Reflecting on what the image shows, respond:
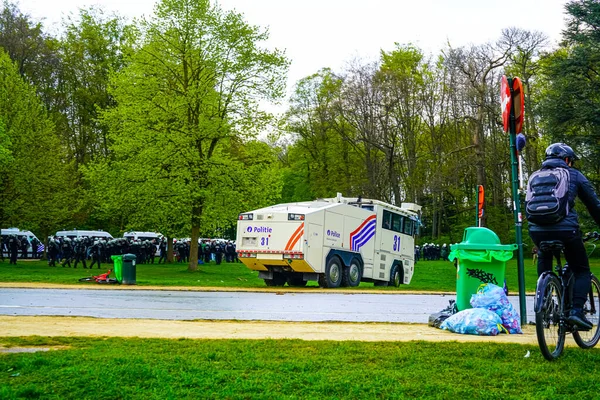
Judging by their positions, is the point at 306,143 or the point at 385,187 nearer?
the point at 385,187

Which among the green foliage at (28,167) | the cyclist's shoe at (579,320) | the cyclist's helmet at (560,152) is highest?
the green foliage at (28,167)

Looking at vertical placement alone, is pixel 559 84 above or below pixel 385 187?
above

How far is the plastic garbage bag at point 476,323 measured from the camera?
919 centimetres

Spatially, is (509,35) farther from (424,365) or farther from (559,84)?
(424,365)

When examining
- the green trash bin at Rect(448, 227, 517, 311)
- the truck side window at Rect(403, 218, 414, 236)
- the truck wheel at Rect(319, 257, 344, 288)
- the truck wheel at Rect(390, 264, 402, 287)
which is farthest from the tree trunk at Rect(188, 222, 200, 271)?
the green trash bin at Rect(448, 227, 517, 311)

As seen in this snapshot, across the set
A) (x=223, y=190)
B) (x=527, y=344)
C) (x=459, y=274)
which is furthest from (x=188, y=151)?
(x=527, y=344)

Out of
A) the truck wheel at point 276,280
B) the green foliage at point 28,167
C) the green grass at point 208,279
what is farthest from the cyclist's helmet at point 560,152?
the green foliage at point 28,167

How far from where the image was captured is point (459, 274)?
1021 cm

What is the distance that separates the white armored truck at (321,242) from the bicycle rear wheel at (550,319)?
16310 mm

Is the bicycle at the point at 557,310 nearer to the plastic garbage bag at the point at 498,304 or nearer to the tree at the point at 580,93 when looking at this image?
the plastic garbage bag at the point at 498,304

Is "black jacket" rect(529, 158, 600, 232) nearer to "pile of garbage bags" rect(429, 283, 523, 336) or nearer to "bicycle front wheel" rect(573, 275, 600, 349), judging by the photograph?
"bicycle front wheel" rect(573, 275, 600, 349)

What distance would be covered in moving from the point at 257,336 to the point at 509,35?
42.0 meters

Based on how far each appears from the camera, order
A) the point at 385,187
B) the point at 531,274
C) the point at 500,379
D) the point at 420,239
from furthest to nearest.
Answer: the point at 420,239 < the point at 385,187 < the point at 531,274 < the point at 500,379

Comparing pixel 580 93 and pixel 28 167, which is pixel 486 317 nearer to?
pixel 580 93
